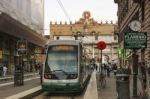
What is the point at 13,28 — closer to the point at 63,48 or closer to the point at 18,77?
the point at 18,77

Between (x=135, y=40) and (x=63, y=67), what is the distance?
8.21 meters

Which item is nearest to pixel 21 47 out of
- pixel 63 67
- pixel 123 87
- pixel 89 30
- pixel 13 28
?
pixel 63 67

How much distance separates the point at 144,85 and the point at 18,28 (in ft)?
143

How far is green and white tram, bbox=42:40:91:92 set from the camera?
A: 82.2ft

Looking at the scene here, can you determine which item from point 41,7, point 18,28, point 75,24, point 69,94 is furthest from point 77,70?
point 75,24

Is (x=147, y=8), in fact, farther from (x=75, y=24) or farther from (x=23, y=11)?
(x=75, y=24)

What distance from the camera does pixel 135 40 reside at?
17.9 metres

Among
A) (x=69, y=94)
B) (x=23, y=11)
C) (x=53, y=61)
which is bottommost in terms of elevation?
(x=69, y=94)

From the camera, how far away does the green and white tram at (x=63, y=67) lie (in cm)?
2505

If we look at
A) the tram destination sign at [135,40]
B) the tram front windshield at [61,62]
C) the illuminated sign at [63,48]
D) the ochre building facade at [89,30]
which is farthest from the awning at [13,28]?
the ochre building facade at [89,30]

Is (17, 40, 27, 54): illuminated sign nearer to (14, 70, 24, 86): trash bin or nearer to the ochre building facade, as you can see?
(14, 70, 24, 86): trash bin

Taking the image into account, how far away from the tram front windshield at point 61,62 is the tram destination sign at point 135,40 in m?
7.73

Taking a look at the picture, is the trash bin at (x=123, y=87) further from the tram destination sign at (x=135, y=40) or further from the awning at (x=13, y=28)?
the awning at (x=13, y=28)

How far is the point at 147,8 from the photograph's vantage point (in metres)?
29.3
